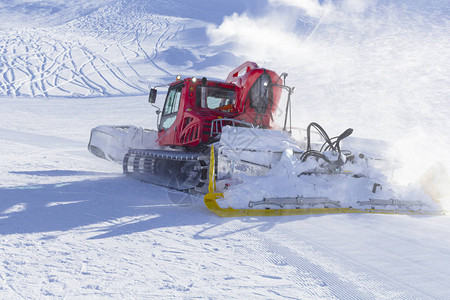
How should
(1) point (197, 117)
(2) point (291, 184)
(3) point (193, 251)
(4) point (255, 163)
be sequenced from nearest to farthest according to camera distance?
(3) point (193, 251) → (2) point (291, 184) → (4) point (255, 163) → (1) point (197, 117)

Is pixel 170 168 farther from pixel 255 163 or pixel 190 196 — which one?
pixel 255 163

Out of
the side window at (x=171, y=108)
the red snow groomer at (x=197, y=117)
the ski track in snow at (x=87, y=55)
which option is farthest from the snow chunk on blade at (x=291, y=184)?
the ski track in snow at (x=87, y=55)

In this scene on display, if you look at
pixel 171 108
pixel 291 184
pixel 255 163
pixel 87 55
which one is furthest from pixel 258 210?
pixel 87 55

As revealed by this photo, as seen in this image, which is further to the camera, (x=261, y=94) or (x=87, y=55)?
(x=87, y=55)

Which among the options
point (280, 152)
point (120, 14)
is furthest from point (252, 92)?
point (120, 14)

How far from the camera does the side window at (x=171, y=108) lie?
25.6 ft

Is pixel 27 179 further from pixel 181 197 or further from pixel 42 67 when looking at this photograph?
pixel 42 67

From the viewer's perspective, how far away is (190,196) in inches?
243

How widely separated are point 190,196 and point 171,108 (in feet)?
8.06

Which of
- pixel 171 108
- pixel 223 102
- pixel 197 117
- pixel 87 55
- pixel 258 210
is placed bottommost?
pixel 258 210

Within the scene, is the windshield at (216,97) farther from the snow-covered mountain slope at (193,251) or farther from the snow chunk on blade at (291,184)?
the snow-covered mountain slope at (193,251)

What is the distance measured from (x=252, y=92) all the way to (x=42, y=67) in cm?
2854

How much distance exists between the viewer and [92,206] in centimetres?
495

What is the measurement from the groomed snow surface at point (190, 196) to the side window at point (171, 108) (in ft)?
4.57
